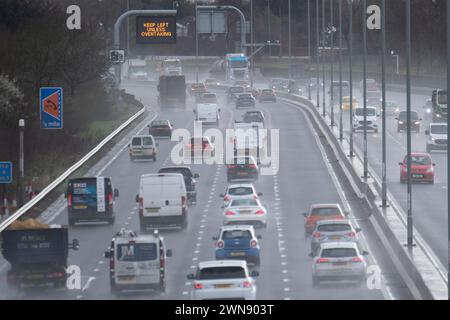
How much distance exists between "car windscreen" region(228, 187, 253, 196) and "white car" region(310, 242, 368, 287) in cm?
1709

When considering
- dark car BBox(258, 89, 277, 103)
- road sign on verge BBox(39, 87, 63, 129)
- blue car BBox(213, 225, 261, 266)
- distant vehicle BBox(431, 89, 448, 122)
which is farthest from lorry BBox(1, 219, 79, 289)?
dark car BBox(258, 89, 277, 103)

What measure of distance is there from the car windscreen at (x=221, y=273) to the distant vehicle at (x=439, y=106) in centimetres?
6361

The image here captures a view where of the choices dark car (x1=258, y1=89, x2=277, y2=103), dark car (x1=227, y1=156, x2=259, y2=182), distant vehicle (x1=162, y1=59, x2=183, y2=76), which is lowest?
dark car (x1=227, y1=156, x2=259, y2=182)

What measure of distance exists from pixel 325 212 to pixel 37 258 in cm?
1367

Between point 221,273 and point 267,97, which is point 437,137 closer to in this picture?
point 267,97

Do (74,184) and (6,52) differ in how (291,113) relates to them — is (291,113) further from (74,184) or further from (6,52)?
(74,184)

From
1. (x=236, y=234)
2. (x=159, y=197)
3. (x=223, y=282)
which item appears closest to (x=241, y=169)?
(x=159, y=197)

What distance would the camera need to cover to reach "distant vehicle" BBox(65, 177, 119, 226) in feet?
165

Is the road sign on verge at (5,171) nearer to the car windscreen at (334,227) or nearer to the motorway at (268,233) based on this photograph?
the motorway at (268,233)

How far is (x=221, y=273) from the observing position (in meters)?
31.9

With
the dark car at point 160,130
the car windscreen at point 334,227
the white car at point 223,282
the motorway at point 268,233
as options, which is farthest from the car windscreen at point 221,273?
the dark car at point 160,130

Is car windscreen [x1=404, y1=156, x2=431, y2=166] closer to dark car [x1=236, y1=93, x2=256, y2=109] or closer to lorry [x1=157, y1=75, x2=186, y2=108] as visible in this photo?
lorry [x1=157, y1=75, x2=186, y2=108]

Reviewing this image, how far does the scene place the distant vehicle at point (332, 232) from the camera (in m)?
41.9

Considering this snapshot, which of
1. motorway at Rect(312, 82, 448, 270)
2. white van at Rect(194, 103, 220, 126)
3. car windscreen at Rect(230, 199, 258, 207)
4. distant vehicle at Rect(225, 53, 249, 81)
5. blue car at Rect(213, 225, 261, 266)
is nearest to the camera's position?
blue car at Rect(213, 225, 261, 266)
